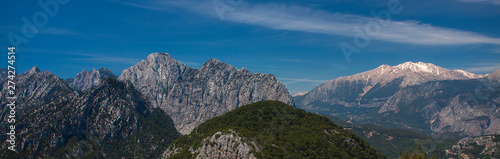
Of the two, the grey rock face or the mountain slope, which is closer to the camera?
the grey rock face

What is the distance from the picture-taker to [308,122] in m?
170

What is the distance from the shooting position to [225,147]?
447 feet

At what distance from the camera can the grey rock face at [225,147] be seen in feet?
425

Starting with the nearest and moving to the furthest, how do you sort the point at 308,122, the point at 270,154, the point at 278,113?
the point at 270,154, the point at 308,122, the point at 278,113

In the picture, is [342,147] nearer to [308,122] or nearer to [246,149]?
[308,122]

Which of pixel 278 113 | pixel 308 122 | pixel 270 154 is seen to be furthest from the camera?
pixel 278 113

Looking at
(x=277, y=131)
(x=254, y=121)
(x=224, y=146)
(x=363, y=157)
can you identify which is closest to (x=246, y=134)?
(x=224, y=146)

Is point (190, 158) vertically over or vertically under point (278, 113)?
under

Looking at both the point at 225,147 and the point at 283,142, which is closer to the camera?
the point at 225,147

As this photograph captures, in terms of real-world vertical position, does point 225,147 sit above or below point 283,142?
above

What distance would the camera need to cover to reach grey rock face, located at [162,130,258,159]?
425 feet

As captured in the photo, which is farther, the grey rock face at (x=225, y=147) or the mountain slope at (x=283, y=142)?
the mountain slope at (x=283, y=142)

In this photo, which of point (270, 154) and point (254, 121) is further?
point (254, 121)

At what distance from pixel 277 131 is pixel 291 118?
1923cm
